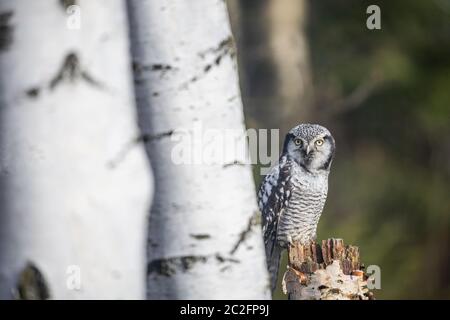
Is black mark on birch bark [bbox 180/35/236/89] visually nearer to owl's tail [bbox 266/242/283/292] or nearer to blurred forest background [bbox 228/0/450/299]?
owl's tail [bbox 266/242/283/292]

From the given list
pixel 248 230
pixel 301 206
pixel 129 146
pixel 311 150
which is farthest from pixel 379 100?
pixel 129 146

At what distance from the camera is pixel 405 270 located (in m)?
4.14

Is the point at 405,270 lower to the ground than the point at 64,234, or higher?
lower

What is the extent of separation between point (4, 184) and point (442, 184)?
3.90 m

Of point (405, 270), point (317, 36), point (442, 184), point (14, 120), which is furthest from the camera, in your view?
point (317, 36)

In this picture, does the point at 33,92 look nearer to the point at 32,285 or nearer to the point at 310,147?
the point at 32,285

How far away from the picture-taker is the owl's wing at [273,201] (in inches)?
75.9

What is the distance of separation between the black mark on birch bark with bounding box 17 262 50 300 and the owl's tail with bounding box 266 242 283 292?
923 millimetres

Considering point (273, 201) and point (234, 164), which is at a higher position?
point (234, 164)

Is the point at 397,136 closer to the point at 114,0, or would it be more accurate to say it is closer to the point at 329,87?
the point at 329,87

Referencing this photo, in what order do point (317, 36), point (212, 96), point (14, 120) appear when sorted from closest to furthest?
point (14, 120)
point (212, 96)
point (317, 36)

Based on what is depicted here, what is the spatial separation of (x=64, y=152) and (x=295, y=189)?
105 cm

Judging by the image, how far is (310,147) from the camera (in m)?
1.86

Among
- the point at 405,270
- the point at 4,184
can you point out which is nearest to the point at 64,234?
the point at 4,184
